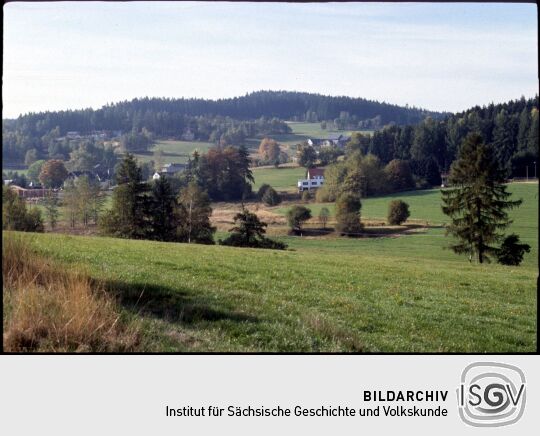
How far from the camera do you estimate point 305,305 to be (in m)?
6.69

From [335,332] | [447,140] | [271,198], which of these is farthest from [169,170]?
[335,332]

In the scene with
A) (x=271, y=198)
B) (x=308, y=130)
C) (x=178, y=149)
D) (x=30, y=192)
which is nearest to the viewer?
(x=30, y=192)

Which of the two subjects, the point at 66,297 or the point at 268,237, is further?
the point at 268,237

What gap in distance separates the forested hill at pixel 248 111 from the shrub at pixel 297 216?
14.4ft

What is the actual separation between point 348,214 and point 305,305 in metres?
9.53

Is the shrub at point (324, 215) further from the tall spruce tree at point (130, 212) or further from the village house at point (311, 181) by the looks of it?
the tall spruce tree at point (130, 212)

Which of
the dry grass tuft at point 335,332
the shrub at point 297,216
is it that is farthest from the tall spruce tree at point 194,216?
the dry grass tuft at point 335,332

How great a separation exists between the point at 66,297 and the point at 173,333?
36.1 inches

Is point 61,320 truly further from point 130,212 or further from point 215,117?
point 130,212

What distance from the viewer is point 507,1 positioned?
4488 mm

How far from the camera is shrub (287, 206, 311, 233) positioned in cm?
1531

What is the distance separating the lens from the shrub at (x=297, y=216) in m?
15.3
